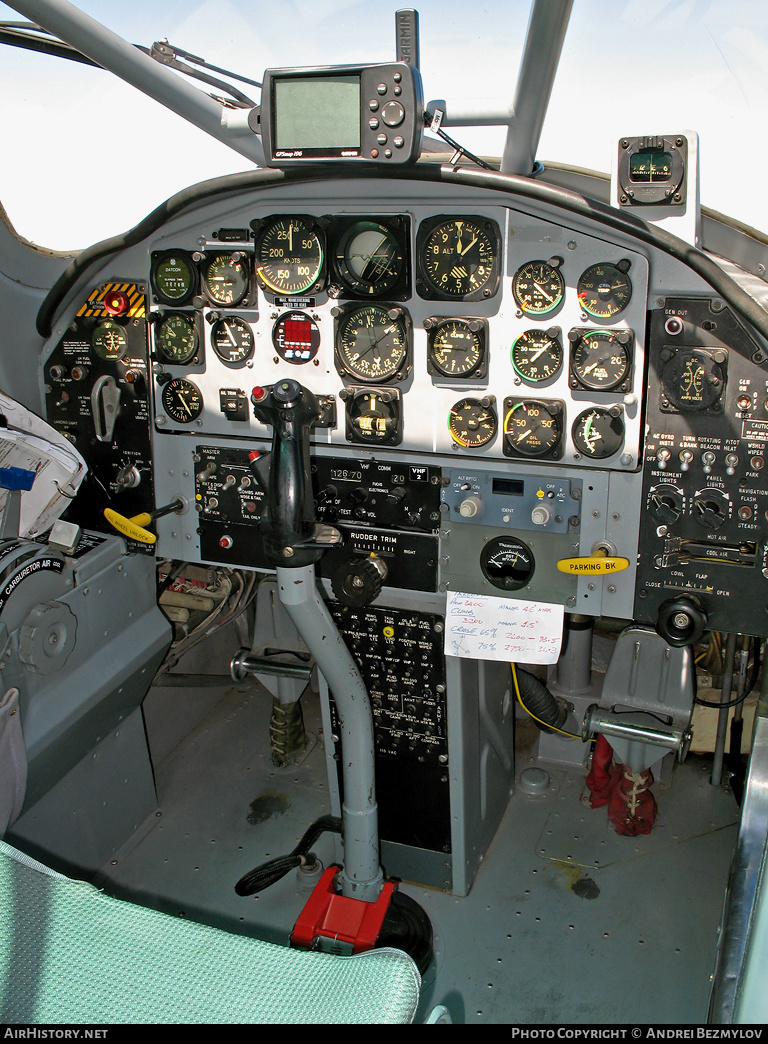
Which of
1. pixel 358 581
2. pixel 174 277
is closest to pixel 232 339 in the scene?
pixel 174 277

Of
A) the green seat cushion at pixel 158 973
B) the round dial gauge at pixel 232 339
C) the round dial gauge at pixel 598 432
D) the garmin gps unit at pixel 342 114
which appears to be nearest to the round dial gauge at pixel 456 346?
the round dial gauge at pixel 598 432

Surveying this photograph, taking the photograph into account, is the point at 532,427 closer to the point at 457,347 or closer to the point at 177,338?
the point at 457,347

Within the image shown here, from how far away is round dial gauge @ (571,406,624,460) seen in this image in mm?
2355

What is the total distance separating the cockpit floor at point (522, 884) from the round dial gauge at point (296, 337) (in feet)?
5.80

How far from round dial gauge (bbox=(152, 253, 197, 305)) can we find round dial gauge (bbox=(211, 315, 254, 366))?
154mm

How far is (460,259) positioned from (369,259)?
290mm

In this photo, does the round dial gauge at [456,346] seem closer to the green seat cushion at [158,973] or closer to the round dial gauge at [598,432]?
the round dial gauge at [598,432]

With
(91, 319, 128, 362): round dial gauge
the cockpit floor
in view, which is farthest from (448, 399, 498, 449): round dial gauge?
the cockpit floor

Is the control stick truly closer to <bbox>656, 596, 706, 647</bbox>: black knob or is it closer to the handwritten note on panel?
the handwritten note on panel

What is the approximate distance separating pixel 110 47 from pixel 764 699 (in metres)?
2.71

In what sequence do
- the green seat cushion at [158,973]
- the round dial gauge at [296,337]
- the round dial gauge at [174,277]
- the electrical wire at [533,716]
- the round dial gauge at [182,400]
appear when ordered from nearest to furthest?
the green seat cushion at [158,973], the round dial gauge at [296,337], the round dial gauge at [174,277], the round dial gauge at [182,400], the electrical wire at [533,716]

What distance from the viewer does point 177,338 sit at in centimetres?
280

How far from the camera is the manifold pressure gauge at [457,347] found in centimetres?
241

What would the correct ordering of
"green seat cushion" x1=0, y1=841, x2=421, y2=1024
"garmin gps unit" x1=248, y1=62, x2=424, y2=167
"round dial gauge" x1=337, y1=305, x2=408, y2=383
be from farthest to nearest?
"round dial gauge" x1=337, y1=305, x2=408, y2=383
"garmin gps unit" x1=248, y1=62, x2=424, y2=167
"green seat cushion" x1=0, y1=841, x2=421, y2=1024
